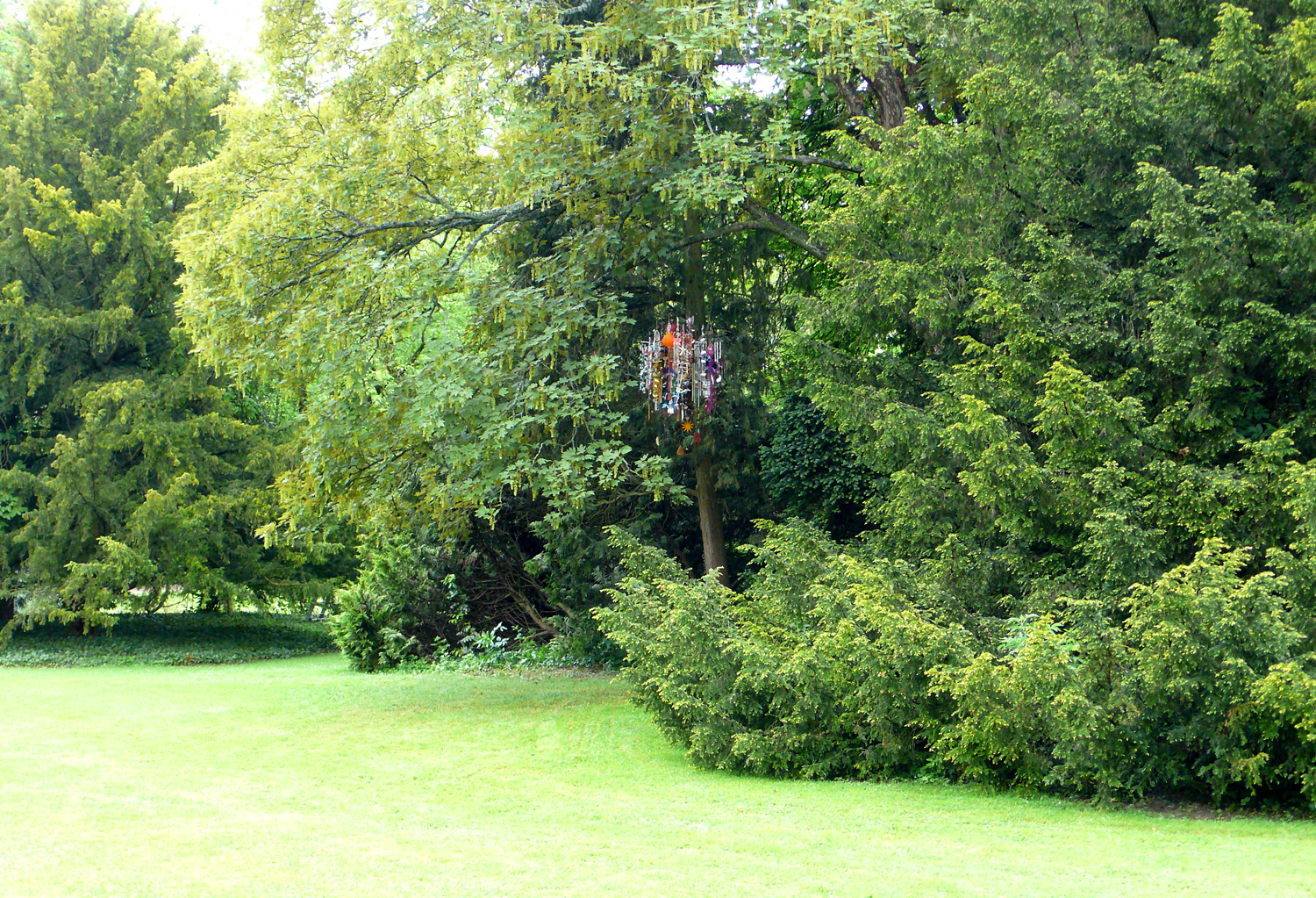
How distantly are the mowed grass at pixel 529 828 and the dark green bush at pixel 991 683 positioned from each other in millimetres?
335

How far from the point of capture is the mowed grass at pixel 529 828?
530 centimetres

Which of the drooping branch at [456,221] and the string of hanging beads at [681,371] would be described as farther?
the string of hanging beads at [681,371]

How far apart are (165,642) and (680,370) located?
14.2 meters

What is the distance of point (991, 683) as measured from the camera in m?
7.06

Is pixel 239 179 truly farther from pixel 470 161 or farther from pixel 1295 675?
pixel 1295 675

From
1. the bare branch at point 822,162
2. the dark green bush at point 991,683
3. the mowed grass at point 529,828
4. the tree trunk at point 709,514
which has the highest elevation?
the bare branch at point 822,162

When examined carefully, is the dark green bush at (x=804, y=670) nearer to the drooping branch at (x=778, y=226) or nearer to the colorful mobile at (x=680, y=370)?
the colorful mobile at (x=680, y=370)

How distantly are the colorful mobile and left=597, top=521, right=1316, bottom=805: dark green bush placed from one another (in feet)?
12.9

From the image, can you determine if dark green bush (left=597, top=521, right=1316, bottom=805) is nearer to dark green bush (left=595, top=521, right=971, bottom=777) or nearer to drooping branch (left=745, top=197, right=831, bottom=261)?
dark green bush (left=595, top=521, right=971, bottom=777)

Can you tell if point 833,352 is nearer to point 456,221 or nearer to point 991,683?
point 991,683

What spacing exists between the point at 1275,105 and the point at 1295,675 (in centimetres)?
467

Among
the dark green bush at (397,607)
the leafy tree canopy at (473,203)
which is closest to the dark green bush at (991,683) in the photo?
the leafy tree canopy at (473,203)

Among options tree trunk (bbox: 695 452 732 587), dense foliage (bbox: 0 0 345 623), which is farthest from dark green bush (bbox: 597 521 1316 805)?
dense foliage (bbox: 0 0 345 623)

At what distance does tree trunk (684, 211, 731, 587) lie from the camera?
1454 cm
